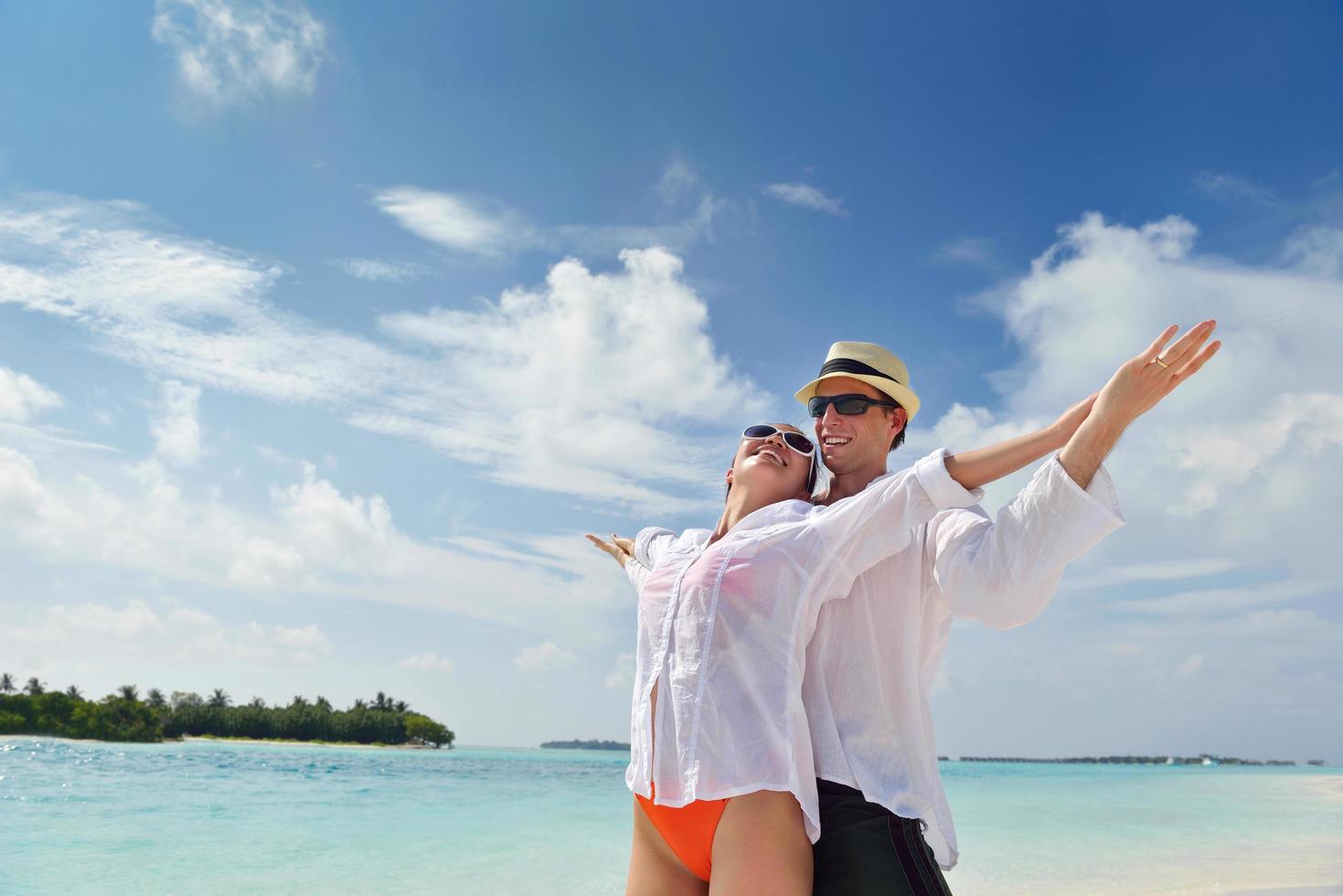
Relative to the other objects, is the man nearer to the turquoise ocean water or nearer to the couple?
the couple

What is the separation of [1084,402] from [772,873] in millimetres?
1242

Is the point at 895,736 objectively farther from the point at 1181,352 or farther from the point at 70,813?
the point at 70,813

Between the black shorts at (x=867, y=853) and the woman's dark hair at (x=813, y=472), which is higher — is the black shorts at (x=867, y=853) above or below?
below

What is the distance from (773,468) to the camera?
2.48m

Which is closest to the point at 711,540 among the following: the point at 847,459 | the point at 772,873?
the point at 847,459

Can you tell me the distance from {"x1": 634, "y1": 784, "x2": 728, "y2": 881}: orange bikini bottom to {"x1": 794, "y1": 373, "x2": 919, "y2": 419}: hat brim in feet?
3.95

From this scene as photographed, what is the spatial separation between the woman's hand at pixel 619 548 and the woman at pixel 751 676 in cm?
99

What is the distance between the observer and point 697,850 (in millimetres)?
2088

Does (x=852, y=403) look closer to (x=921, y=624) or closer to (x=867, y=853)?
(x=921, y=624)

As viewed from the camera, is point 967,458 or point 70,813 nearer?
point 967,458

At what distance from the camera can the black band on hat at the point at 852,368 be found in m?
2.59

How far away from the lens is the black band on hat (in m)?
2.59

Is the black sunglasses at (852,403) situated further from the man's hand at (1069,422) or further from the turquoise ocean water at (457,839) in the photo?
the turquoise ocean water at (457,839)

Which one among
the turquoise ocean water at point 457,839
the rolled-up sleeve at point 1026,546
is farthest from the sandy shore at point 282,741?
the rolled-up sleeve at point 1026,546
